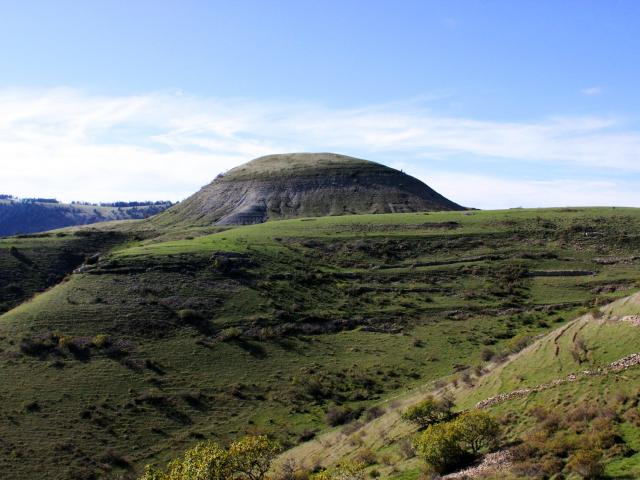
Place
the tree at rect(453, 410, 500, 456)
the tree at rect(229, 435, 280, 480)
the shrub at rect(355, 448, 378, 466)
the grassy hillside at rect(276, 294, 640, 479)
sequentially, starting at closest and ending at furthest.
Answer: the grassy hillside at rect(276, 294, 640, 479) → the tree at rect(453, 410, 500, 456) → the tree at rect(229, 435, 280, 480) → the shrub at rect(355, 448, 378, 466)

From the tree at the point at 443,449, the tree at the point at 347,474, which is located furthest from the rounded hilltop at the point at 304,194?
the tree at the point at 443,449

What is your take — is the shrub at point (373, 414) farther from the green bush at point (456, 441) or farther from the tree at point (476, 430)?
the tree at point (476, 430)

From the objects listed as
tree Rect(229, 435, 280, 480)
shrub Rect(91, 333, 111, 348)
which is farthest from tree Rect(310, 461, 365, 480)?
shrub Rect(91, 333, 111, 348)

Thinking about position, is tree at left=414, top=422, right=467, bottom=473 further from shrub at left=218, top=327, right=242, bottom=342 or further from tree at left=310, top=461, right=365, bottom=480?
shrub at left=218, top=327, right=242, bottom=342

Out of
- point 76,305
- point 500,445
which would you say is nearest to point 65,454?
point 76,305

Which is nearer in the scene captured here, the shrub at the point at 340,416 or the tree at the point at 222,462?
the tree at the point at 222,462

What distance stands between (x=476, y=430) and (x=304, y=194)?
129 m

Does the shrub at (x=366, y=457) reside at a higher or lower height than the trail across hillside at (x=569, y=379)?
lower

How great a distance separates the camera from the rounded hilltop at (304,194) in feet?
463

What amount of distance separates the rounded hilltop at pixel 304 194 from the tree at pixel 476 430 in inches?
4324

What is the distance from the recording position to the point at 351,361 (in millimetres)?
56188

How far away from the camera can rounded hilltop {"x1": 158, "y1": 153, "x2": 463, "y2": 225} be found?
5551 inches

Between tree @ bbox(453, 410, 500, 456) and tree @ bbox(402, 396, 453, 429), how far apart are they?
5386 millimetres

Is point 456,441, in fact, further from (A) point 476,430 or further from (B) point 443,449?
(A) point 476,430
